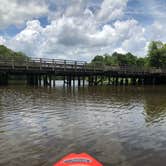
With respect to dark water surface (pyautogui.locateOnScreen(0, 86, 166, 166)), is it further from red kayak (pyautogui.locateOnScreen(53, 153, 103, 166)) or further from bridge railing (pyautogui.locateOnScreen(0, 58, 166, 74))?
bridge railing (pyautogui.locateOnScreen(0, 58, 166, 74))

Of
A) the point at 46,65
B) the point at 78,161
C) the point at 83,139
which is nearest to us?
the point at 78,161

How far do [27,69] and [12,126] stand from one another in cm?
2146

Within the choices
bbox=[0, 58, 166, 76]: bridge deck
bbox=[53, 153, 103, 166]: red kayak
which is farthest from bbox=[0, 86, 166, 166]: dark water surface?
bbox=[0, 58, 166, 76]: bridge deck

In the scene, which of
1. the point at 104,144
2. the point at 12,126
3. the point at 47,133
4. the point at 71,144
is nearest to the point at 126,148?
the point at 104,144

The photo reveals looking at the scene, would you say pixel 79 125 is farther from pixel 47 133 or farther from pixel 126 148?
pixel 126 148

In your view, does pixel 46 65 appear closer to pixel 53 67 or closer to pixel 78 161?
pixel 53 67

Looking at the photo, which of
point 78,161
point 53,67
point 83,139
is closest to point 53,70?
point 53,67

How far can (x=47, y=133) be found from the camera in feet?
25.2

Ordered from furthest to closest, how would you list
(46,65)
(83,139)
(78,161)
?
(46,65), (83,139), (78,161)

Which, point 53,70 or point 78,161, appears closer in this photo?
point 78,161

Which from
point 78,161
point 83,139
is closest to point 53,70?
point 83,139

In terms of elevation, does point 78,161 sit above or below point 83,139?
above

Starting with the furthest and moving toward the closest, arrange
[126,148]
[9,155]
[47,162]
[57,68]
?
1. [57,68]
2. [126,148]
3. [9,155]
4. [47,162]

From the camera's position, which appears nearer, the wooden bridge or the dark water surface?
the dark water surface
